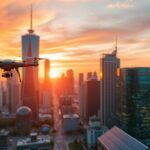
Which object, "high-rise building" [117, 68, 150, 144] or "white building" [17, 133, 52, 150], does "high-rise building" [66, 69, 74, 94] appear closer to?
"high-rise building" [117, 68, 150, 144]

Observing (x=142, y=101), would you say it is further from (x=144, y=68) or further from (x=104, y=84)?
(x=104, y=84)

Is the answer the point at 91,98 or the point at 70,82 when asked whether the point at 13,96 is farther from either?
the point at 70,82

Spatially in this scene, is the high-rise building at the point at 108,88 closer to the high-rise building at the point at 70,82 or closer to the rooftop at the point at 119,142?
the rooftop at the point at 119,142

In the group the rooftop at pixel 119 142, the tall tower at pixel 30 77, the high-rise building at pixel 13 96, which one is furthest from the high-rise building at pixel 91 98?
the rooftop at pixel 119 142

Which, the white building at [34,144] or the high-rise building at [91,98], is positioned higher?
the high-rise building at [91,98]

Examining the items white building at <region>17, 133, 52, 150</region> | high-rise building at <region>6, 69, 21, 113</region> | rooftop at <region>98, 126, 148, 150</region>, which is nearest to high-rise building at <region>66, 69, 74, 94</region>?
high-rise building at <region>6, 69, 21, 113</region>

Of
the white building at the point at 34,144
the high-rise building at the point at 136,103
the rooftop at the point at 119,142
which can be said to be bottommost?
the white building at the point at 34,144
